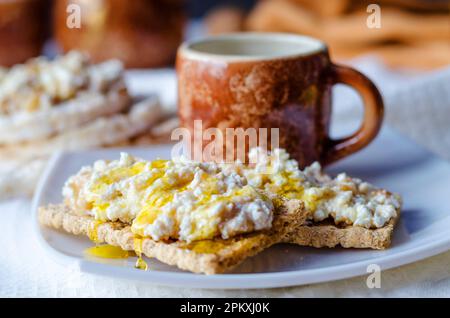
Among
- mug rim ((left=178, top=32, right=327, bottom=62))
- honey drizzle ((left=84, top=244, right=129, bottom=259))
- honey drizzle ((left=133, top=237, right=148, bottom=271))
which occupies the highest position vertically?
mug rim ((left=178, top=32, right=327, bottom=62))

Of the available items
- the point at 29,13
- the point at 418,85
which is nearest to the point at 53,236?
the point at 418,85

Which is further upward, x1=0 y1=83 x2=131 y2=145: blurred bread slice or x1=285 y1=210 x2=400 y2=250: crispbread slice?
x1=0 y1=83 x2=131 y2=145: blurred bread slice

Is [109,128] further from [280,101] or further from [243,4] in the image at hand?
[243,4]

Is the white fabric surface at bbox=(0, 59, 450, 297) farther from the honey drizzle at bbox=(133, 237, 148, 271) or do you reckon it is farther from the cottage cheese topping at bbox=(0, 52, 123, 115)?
the cottage cheese topping at bbox=(0, 52, 123, 115)

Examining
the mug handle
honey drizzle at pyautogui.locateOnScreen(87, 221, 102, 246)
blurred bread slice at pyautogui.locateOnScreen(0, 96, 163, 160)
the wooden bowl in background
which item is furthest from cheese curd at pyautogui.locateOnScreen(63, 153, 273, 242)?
the wooden bowl in background

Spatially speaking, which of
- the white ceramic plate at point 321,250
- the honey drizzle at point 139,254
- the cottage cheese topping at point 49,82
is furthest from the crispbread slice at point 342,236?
the cottage cheese topping at point 49,82

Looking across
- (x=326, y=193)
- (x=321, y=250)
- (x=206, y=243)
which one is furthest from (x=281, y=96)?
(x=206, y=243)

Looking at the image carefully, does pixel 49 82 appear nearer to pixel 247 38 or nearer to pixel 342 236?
pixel 247 38

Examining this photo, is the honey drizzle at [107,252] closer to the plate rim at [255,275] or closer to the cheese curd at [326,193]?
the plate rim at [255,275]
